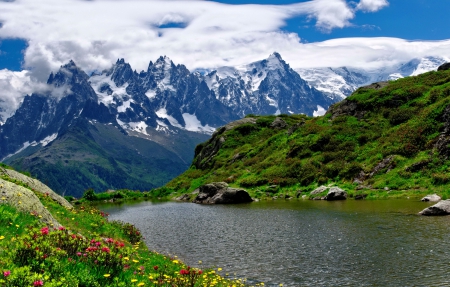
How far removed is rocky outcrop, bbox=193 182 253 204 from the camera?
74.6 meters

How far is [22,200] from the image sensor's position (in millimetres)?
18703

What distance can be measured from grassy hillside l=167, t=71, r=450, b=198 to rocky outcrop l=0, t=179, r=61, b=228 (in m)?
50.1

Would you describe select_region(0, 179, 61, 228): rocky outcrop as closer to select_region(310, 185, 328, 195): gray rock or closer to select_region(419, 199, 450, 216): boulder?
select_region(419, 199, 450, 216): boulder

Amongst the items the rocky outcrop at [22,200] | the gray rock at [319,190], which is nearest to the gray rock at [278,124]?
the gray rock at [319,190]

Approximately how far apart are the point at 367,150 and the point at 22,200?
71038mm

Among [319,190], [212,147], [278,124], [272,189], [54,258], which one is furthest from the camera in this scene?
[212,147]

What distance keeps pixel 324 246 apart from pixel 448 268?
9104 millimetres

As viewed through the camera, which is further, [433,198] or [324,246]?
[433,198]

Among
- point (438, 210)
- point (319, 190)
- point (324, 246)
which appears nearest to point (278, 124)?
point (319, 190)

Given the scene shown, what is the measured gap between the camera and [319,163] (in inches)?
3216

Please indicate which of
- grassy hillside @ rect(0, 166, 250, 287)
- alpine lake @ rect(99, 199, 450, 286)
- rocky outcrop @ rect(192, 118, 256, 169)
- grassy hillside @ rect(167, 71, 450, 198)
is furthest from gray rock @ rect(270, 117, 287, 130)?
grassy hillside @ rect(0, 166, 250, 287)

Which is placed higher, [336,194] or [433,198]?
[433,198]

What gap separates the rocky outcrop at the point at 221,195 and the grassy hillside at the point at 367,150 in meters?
6.52

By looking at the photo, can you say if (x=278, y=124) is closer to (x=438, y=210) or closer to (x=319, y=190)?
(x=319, y=190)
